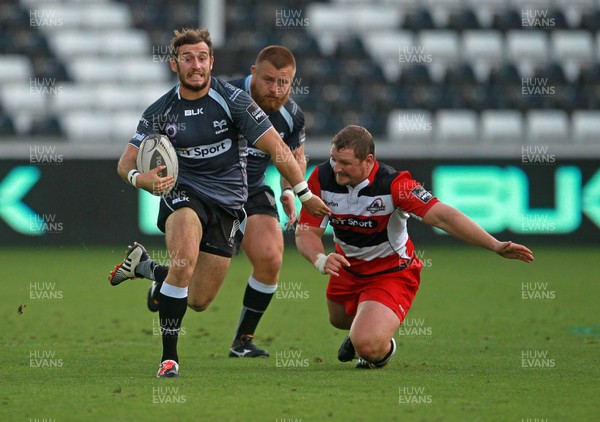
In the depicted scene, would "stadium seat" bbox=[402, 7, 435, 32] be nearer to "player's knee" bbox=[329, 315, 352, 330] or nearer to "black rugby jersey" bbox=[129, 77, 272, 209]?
"player's knee" bbox=[329, 315, 352, 330]

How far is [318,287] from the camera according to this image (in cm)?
1244

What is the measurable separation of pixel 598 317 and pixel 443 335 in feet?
6.28

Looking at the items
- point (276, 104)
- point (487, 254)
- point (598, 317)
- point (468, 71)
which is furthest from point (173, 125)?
point (468, 71)

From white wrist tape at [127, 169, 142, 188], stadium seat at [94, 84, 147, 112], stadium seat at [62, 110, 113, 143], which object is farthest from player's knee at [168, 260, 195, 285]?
stadium seat at [94, 84, 147, 112]

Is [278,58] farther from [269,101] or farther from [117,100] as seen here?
[117,100]

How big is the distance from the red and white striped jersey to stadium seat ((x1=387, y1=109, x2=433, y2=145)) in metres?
10.5

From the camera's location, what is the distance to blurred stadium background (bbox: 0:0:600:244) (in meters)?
16.2

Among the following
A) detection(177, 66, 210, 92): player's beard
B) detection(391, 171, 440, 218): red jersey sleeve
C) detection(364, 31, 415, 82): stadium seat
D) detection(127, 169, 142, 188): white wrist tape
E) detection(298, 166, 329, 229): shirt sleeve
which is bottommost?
detection(364, 31, 415, 82): stadium seat

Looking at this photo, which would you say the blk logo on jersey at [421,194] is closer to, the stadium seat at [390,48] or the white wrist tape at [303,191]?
the white wrist tape at [303,191]

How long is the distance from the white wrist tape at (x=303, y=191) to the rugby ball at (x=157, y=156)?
2.53 ft

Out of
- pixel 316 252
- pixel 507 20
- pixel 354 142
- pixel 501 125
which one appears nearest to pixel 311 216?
pixel 316 252

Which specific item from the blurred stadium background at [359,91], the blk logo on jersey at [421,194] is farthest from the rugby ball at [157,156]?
the blurred stadium background at [359,91]

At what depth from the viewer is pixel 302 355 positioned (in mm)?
7855

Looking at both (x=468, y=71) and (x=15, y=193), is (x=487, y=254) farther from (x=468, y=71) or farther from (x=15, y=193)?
(x=15, y=193)
